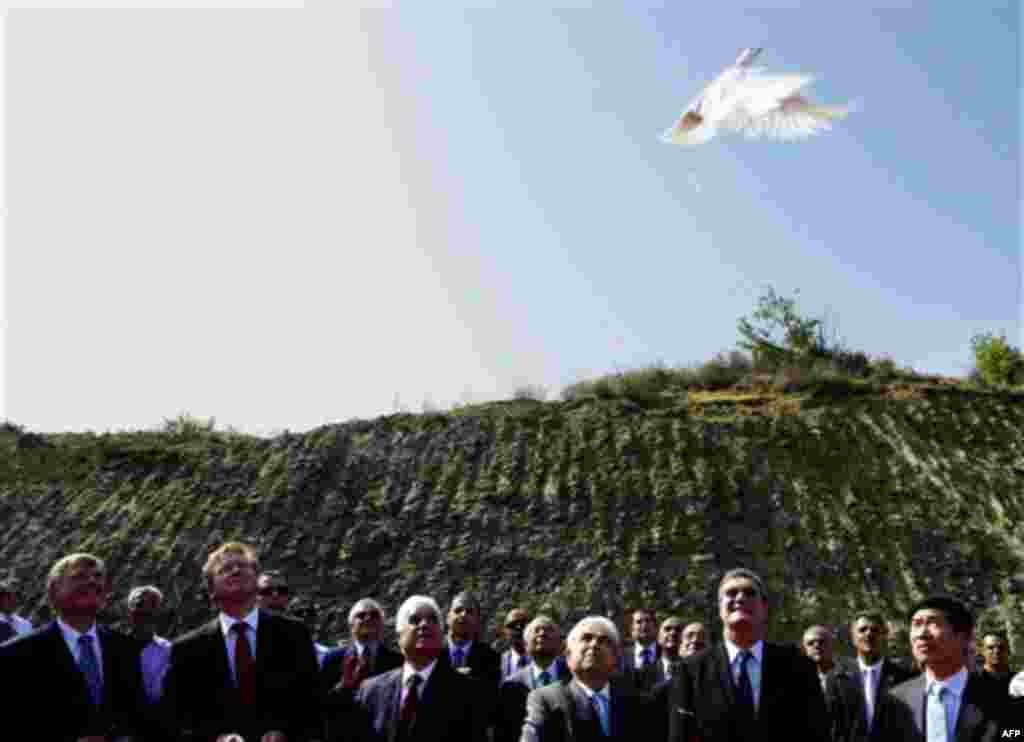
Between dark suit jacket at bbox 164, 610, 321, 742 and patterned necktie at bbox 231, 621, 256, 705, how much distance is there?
0.10 ft

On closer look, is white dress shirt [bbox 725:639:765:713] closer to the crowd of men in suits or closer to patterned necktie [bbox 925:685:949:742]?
the crowd of men in suits

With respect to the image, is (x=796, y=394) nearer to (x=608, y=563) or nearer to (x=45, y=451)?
(x=608, y=563)

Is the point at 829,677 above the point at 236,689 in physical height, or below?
below

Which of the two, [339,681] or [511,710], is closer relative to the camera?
[511,710]

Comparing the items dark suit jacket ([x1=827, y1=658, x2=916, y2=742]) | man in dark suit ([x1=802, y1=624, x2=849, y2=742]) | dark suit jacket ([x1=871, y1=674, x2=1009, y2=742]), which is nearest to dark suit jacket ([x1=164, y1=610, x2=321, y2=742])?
dark suit jacket ([x1=871, y1=674, x2=1009, y2=742])

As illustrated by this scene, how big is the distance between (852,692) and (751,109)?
4.28 metres

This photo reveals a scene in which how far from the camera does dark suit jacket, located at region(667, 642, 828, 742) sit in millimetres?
6074

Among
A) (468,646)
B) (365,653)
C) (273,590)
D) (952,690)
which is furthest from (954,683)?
(273,590)

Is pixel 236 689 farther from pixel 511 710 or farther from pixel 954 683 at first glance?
pixel 954 683

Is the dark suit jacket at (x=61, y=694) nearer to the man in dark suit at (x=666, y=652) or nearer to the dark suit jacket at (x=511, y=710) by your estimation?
the dark suit jacket at (x=511, y=710)

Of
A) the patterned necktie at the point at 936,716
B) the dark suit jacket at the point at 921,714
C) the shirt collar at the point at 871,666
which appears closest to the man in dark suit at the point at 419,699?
the dark suit jacket at the point at 921,714

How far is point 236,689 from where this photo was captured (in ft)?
21.6

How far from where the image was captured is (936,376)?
28.1 m

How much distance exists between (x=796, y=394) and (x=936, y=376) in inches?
195
